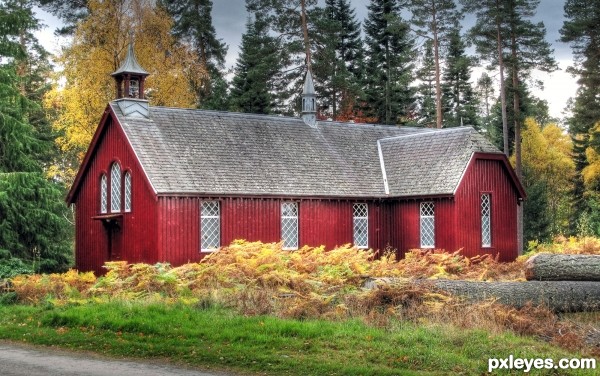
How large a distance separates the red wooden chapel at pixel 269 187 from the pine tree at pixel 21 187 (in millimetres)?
1736

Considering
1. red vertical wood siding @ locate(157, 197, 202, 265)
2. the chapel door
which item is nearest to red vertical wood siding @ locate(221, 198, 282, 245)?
red vertical wood siding @ locate(157, 197, 202, 265)

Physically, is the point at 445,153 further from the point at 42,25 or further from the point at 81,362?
the point at 81,362

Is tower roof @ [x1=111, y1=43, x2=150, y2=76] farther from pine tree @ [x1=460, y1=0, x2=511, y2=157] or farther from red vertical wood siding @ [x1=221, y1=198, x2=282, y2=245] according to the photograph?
pine tree @ [x1=460, y1=0, x2=511, y2=157]

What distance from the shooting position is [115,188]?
29.1 metres

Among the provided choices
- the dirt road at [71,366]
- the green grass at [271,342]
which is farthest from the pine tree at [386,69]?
the dirt road at [71,366]

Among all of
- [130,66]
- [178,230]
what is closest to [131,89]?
[130,66]

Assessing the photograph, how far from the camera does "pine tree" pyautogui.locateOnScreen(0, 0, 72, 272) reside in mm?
26763

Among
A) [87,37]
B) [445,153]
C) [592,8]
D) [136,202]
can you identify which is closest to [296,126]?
[445,153]

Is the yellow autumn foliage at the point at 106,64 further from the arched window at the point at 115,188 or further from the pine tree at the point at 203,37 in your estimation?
the arched window at the point at 115,188

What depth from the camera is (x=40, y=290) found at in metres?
21.3

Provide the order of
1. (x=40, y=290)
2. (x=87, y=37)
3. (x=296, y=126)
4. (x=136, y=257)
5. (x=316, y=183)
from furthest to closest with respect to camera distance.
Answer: (x=87, y=37), (x=296, y=126), (x=316, y=183), (x=136, y=257), (x=40, y=290)

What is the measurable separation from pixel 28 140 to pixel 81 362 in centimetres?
1613

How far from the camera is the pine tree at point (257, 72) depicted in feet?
156

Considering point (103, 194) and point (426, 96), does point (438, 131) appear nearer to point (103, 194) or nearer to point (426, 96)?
point (103, 194)
